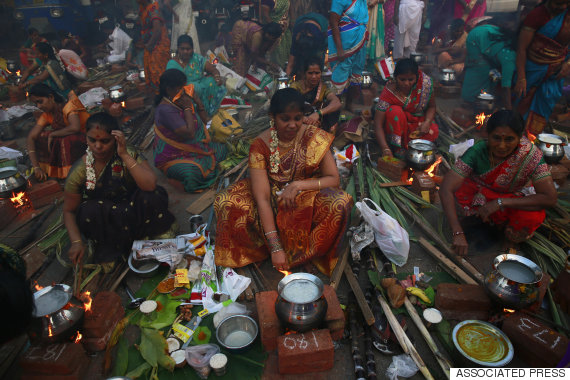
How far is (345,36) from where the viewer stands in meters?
6.63

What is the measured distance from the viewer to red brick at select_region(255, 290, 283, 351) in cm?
245

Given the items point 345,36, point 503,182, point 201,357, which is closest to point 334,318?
point 201,357

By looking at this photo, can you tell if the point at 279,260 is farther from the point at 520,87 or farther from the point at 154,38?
the point at 154,38

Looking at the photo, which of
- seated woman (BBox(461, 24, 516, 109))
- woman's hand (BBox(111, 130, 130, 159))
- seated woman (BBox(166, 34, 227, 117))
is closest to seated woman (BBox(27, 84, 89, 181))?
woman's hand (BBox(111, 130, 130, 159))

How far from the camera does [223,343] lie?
2.49 metres

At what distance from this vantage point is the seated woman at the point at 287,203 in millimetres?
3098

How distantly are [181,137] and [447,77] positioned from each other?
6.31m

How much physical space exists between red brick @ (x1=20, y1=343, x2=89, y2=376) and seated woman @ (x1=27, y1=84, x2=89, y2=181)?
11.1 ft

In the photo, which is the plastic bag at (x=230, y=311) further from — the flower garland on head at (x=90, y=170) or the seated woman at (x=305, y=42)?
the seated woman at (x=305, y=42)

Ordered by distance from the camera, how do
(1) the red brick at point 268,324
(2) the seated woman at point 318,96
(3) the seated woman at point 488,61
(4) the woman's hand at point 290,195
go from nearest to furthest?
(1) the red brick at point 268,324
(4) the woman's hand at point 290,195
(2) the seated woman at point 318,96
(3) the seated woman at point 488,61

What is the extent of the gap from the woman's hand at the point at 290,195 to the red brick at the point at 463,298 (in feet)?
4.76

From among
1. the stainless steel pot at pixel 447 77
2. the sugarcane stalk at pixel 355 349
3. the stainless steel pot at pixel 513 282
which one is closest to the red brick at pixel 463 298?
the stainless steel pot at pixel 513 282

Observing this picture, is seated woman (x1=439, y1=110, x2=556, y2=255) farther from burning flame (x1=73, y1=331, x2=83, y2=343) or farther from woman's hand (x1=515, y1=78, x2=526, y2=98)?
burning flame (x1=73, y1=331, x2=83, y2=343)

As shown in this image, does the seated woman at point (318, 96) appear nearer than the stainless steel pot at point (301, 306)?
No
